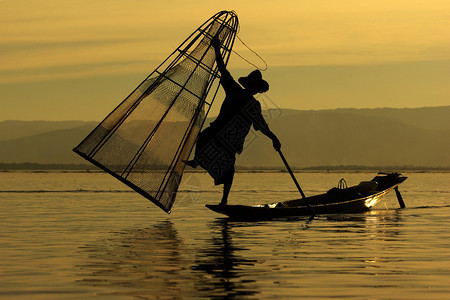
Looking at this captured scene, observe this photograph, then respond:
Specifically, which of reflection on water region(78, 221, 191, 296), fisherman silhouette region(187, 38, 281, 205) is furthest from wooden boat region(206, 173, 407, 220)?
reflection on water region(78, 221, 191, 296)

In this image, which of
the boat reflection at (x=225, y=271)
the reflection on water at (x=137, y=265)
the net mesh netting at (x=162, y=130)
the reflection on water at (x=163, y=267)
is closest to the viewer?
the boat reflection at (x=225, y=271)

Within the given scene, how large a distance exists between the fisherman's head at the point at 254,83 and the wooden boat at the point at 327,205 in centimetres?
335

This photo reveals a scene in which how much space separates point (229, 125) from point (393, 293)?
43.5 feet

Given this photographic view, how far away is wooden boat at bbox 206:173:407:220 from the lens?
2737 centimetres

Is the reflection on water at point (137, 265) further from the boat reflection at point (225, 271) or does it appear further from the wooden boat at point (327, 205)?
the wooden boat at point (327, 205)

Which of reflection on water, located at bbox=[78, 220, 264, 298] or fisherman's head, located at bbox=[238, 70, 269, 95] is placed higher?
fisherman's head, located at bbox=[238, 70, 269, 95]

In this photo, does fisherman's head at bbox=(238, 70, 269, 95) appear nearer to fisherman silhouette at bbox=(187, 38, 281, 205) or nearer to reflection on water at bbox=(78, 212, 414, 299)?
fisherman silhouette at bbox=(187, 38, 281, 205)

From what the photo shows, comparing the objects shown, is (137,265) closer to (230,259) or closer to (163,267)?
(163,267)

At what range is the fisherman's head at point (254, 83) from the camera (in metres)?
26.4

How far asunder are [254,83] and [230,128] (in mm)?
1425

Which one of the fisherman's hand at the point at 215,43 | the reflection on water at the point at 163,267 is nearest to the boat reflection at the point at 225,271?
the reflection on water at the point at 163,267

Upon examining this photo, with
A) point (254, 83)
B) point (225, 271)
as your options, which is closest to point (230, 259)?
point (225, 271)

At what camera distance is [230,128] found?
26.2 metres

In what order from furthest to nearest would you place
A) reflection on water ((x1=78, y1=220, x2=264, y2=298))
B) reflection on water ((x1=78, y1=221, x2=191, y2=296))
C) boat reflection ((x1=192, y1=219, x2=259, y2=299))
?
reflection on water ((x1=78, y1=221, x2=191, y2=296)) < reflection on water ((x1=78, y1=220, x2=264, y2=298)) < boat reflection ((x1=192, y1=219, x2=259, y2=299))
